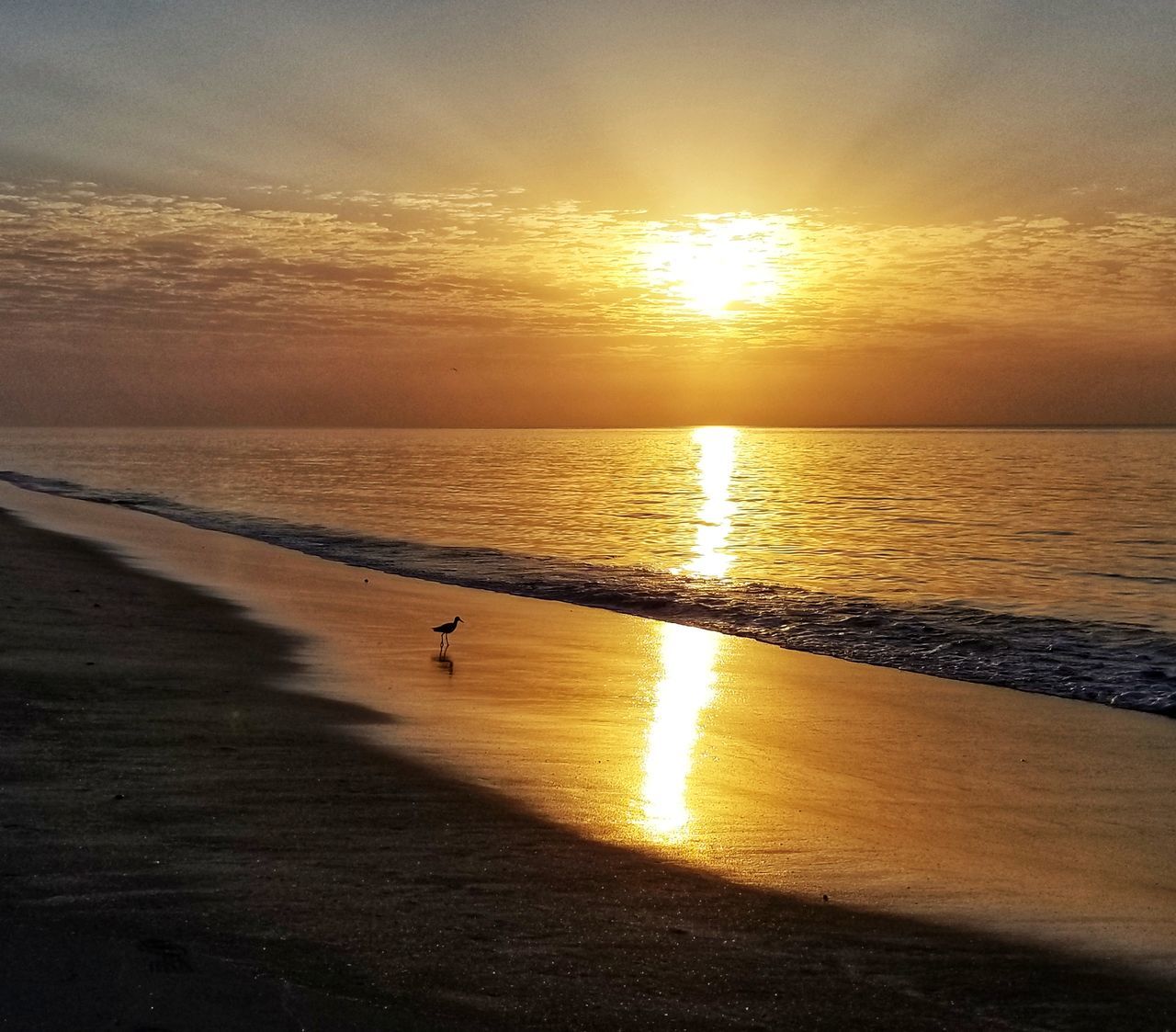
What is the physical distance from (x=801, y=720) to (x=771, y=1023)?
22.1 feet

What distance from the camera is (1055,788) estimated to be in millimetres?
8789

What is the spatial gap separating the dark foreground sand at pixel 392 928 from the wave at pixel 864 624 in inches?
352

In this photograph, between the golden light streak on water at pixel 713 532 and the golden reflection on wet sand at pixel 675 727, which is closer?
the golden reflection on wet sand at pixel 675 727

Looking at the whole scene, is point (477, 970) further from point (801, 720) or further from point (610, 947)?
point (801, 720)

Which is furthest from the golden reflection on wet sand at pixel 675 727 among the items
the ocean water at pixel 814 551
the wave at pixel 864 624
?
the ocean water at pixel 814 551

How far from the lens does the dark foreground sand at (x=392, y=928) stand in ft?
14.7

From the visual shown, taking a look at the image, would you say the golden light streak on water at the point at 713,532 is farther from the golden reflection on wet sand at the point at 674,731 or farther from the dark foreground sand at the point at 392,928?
the dark foreground sand at the point at 392,928

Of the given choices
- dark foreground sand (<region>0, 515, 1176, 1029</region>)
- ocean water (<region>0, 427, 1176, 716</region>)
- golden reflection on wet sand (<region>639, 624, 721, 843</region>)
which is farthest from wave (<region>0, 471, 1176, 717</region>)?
dark foreground sand (<region>0, 515, 1176, 1029</region>)

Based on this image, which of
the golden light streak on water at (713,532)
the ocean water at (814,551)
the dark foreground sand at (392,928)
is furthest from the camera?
the golden light streak on water at (713,532)

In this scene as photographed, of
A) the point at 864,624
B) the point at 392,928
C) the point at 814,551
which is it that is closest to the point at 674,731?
the point at 392,928

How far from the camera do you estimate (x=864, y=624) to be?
744 inches

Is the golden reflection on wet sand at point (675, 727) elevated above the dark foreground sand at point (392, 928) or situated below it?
below

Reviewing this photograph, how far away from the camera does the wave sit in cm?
1466

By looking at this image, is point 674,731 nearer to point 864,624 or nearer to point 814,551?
point 864,624
